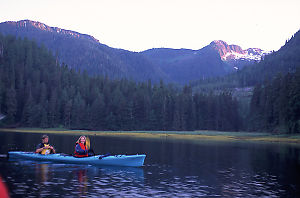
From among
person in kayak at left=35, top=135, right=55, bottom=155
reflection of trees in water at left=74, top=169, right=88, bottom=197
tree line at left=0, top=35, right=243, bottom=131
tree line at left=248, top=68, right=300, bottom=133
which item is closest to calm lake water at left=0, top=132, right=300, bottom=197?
reflection of trees in water at left=74, top=169, right=88, bottom=197

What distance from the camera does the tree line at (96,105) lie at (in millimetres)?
132750

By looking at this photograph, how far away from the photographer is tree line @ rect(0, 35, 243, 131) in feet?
436

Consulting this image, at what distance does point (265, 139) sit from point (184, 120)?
56.4 m

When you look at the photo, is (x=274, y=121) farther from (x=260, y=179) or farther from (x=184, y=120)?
(x=260, y=179)

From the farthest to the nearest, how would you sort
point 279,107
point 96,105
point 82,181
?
point 96,105
point 279,107
point 82,181

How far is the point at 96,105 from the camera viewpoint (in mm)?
137750

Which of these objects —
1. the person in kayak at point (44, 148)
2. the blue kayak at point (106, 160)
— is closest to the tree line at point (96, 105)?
the person in kayak at point (44, 148)

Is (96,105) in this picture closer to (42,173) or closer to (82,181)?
(42,173)

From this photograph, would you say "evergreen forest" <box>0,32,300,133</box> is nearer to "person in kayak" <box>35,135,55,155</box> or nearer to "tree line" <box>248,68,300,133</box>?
"tree line" <box>248,68,300,133</box>

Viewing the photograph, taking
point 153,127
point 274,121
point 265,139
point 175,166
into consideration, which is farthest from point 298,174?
point 153,127

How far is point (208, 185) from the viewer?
2581cm

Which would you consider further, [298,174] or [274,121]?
[274,121]

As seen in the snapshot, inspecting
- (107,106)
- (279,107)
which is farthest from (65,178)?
(107,106)

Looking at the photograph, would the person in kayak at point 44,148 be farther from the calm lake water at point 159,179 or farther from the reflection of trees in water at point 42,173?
the reflection of trees in water at point 42,173
